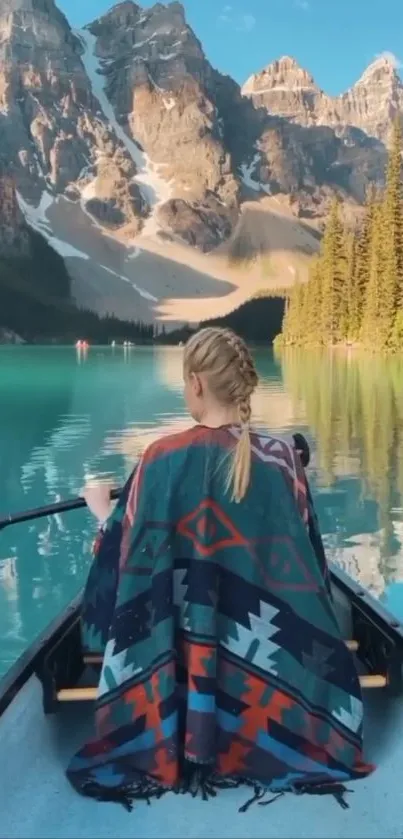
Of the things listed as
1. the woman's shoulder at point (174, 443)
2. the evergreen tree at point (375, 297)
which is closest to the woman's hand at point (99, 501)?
the woman's shoulder at point (174, 443)

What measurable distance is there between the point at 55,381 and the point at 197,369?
101ft

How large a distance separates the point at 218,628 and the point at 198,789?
0.51m

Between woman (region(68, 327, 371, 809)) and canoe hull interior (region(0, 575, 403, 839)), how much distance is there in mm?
57

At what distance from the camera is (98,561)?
290 centimetres

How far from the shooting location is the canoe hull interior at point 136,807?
2531mm

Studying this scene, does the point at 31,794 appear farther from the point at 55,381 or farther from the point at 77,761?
the point at 55,381

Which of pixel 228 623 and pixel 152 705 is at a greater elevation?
pixel 228 623

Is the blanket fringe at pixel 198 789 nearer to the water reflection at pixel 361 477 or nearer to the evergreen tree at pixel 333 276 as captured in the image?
the water reflection at pixel 361 477

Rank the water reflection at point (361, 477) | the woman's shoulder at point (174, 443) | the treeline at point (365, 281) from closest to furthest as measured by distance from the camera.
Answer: the woman's shoulder at point (174, 443) < the water reflection at point (361, 477) < the treeline at point (365, 281)

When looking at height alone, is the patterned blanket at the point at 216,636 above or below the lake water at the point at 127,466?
above

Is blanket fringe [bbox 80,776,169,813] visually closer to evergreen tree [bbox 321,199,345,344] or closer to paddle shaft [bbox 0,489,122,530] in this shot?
paddle shaft [bbox 0,489,122,530]

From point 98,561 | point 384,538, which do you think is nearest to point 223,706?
point 98,561

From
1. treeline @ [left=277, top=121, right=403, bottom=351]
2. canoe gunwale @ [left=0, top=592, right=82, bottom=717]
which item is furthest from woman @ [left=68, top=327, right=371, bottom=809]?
treeline @ [left=277, top=121, right=403, bottom=351]

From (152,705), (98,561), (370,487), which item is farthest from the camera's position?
(370,487)
